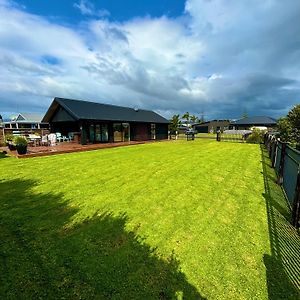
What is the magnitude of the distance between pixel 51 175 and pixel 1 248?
5.36 meters

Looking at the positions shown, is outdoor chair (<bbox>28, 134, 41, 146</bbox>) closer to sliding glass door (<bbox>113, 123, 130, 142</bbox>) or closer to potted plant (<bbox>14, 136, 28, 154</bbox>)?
potted plant (<bbox>14, 136, 28, 154</bbox>)

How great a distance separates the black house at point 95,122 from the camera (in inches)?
789

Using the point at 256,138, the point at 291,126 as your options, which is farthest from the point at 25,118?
the point at 291,126

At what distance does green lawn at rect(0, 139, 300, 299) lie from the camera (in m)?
2.91

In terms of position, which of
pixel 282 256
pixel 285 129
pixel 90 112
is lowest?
pixel 282 256

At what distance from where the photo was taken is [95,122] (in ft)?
71.1

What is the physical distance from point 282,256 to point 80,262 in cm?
349

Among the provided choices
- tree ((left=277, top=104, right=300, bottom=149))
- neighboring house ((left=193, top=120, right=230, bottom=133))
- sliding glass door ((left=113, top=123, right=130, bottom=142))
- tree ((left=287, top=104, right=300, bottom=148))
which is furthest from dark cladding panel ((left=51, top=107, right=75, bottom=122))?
neighboring house ((left=193, top=120, right=230, bottom=133))

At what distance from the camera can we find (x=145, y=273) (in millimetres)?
3162

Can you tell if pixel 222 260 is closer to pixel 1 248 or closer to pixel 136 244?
pixel 136 244

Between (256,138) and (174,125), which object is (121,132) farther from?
(174,125)

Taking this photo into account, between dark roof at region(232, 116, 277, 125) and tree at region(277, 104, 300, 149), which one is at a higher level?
dark roof at region(232, 116, 277, 125)

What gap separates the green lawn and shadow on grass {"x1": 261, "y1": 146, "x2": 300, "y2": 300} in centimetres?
2

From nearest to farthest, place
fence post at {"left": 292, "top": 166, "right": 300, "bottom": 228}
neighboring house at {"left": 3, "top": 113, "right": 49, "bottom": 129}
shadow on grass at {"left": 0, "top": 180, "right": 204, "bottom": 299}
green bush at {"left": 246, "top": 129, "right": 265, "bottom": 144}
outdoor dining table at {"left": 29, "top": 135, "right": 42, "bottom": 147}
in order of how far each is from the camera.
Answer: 1. shadow on grass at {"left": 0, "top": 180, "right": 204, "bottom": 299}
2. fence post at {"left": 292, "top": 166, "right": 300, "bottom": 228}
3. outdoor dining table at {"left": 29, "top": 135, "right": 42, "bottom": 147}
4. green bush at {"left": 246, "top": 129, "right": 265, "bottom": 144}
5. neighboring house at {"left": 3, "top": 113, "right": 49, "bottom": 129}
